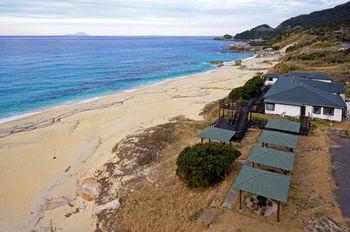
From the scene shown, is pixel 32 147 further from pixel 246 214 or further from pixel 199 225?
pixel 246 214

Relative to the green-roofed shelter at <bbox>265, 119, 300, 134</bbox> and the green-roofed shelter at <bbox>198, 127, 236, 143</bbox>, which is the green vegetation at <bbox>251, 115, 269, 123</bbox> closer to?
the green-roofed shelter at <bbox>265, 119, 300, 134</bbox>

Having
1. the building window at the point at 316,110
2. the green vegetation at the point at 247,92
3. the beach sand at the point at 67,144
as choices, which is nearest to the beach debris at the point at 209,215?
the beach sand at the point at 67,144

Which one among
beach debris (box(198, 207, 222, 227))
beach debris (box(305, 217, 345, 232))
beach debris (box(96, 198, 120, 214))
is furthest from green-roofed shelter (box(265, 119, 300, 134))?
beach debris (box(96, 198, 120, 214))

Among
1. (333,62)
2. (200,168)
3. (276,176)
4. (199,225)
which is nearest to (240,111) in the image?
(200,168)

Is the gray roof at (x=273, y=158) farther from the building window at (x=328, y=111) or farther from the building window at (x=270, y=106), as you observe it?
the building window at (x=270, y=106)

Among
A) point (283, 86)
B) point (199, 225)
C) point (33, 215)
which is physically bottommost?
point (33, 215)

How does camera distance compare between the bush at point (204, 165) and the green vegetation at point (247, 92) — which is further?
the green vegetation at point (247, 92)

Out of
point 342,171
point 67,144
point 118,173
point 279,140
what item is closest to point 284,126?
point 279,140
